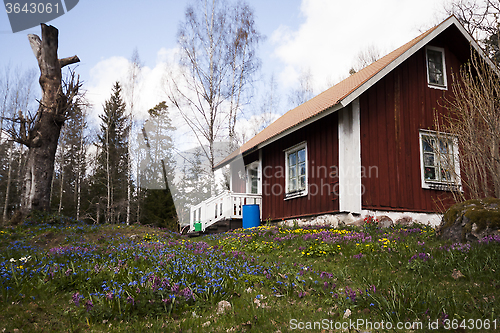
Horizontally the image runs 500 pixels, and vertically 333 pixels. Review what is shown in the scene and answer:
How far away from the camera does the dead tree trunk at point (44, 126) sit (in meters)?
12.1

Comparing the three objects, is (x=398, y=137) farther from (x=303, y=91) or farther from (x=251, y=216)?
(x=303, y=91)

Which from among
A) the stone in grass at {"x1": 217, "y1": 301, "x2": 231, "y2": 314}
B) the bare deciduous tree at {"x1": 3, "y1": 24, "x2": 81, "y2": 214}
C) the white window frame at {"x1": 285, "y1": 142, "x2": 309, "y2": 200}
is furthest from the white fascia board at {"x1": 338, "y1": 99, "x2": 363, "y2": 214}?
the bare deciduous tree at {"x1": 3, "y1": 24, "x2": 81, "y2": 214}

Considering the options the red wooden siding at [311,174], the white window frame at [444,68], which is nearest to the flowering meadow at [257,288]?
the red wooden siding at [311,174]

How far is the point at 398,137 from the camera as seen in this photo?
37.6ft

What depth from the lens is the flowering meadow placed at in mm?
3574

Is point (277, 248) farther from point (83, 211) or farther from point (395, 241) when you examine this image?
point (83, 211)

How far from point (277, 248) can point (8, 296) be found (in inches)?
193

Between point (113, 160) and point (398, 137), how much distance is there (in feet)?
71.7

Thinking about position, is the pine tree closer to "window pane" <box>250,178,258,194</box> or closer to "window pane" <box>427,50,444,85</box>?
"window pane" <box>250,178,258,194</box>

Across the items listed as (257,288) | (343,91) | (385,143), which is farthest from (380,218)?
(257,288)

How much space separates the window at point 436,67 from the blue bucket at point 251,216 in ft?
25.3

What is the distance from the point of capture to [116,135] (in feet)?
97.8

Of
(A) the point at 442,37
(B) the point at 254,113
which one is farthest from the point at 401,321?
(B) the point at 254,113

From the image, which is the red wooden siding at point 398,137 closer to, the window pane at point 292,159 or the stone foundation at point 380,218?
the stone foundation at point 380,218
